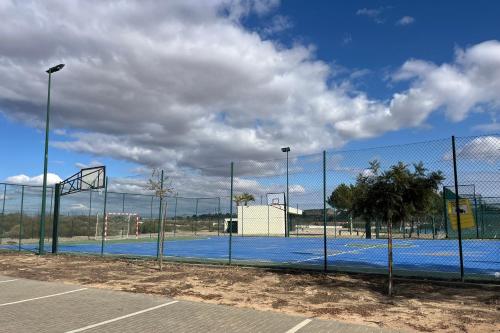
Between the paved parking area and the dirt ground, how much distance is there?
1.98 feet

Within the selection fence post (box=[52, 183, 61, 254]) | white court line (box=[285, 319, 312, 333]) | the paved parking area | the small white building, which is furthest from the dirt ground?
the small white building

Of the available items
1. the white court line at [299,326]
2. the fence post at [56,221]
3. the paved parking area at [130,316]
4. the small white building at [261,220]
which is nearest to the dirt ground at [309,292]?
the white court line at [299,326]

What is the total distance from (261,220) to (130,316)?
4190cm

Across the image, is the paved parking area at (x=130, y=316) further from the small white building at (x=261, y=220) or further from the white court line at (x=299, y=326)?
the small white building at (x=261, y=220)

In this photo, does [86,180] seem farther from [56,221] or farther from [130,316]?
[130,316]

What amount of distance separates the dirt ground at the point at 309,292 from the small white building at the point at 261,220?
109 feet

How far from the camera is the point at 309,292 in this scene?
10.5 m

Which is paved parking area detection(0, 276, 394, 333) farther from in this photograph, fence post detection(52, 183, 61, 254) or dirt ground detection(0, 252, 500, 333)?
fence post detection(52, 183, 61, 254)

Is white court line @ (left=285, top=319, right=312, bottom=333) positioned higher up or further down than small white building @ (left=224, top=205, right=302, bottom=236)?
further down

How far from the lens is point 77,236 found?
124 feet

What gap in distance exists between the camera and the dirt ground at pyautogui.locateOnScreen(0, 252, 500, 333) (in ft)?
26.3

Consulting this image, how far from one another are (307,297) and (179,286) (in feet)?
11.2

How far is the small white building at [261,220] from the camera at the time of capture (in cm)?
4866

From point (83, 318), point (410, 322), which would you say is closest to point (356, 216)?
point (410, 322)
